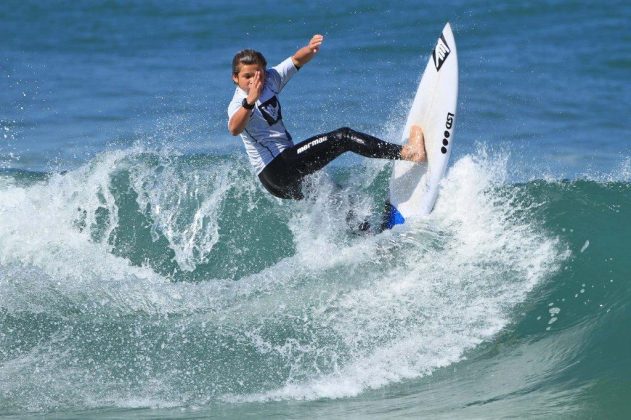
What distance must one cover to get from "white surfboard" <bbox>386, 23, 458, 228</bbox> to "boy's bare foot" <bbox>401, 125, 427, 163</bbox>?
0.05 metres

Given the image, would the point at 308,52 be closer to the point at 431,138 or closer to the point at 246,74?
the point at 246,74

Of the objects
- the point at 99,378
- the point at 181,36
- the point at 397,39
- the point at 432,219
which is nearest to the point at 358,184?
the point at 432,219

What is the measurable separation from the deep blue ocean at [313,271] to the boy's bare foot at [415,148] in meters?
0.39

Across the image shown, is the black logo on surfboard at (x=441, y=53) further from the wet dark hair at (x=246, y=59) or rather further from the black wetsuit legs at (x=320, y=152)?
the wet dark hair at (x=246, y=59)

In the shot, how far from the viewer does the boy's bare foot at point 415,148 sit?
764 centimetres

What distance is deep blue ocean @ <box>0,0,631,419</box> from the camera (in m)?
6.32

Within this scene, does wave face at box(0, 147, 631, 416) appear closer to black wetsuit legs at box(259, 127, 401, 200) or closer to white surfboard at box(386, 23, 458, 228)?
white surfboard at box(386, 23, 458, 228)

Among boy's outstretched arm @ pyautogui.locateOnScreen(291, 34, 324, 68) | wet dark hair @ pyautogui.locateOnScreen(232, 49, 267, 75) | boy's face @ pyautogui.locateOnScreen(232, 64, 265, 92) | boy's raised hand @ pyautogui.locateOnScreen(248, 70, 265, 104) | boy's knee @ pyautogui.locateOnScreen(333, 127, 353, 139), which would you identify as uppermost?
boy's outstretched arm @ pyautogui.locateOnScreen(291, 34, 324, 68)

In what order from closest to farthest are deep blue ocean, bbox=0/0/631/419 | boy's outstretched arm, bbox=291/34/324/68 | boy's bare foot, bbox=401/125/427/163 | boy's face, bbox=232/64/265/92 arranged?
deep blue ocean, bbox=0/0/631/419
boy's face, bbox=232/64/265/92
boy's outstretched arm, bbox=291/34/324/68
boy's bare foot, bbox=401/125/427/163

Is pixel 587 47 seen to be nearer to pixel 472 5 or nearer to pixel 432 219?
pixel 472 5

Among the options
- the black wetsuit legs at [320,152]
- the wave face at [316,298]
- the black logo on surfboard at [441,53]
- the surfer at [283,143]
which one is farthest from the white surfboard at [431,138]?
the black wetsuit legs at [320,152]

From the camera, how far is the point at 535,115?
14.5m

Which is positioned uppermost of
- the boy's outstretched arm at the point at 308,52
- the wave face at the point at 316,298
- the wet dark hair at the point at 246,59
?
A: the boy's outstretched arm at the point at 308,52

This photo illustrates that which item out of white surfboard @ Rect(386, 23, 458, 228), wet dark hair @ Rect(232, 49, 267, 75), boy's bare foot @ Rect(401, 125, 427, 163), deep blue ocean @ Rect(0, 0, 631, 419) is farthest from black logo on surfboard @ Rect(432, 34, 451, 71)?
wet dark hair @ Rect(232, 49, 267, 75)
